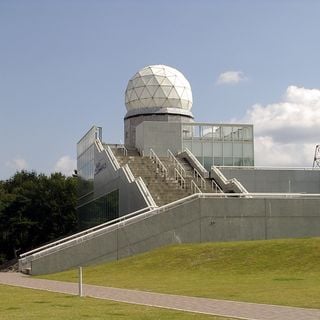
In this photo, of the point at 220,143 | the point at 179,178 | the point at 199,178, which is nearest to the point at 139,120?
the point at 220,143

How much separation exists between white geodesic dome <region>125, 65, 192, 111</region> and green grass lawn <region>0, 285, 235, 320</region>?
42.5m

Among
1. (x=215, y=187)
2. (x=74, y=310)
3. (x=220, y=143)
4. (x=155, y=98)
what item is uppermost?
(x=155, y=98)

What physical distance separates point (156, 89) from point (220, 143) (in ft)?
34.4

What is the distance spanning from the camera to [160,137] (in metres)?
52.0

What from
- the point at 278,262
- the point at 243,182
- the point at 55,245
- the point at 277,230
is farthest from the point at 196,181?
the point at 278,262

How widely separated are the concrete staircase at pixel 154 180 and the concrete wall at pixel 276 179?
17.5ft

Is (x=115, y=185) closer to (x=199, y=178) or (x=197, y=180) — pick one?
(x=197, y=180)

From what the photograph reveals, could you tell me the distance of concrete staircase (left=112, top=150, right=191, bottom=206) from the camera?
132 ft

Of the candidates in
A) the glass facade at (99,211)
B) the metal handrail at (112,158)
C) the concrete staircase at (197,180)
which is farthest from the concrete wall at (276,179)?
the glass facade at (99,211)

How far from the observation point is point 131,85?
61.5 meters

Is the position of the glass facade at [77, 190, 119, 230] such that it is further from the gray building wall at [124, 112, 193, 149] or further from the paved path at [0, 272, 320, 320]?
the paved path at [0, 272, 320, 320]

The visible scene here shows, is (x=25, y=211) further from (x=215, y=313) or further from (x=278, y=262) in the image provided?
(x=215, y=313)

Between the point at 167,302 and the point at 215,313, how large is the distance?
9.77 feet

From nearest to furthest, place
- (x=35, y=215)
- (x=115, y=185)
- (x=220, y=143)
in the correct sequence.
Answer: (x=115, y=185) < (x=220, y=143) < (x=35, y=215)
